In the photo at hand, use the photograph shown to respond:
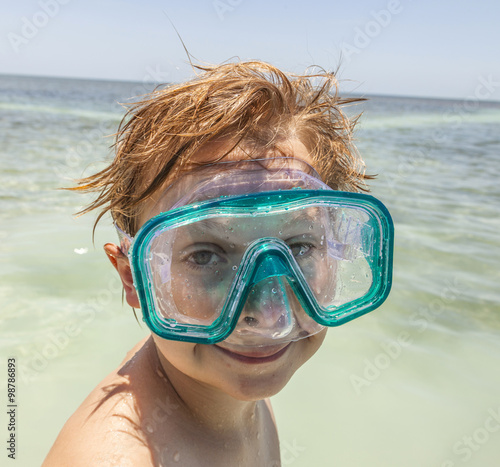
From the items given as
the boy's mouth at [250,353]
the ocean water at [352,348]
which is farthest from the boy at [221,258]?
the ocean water at [352,348]

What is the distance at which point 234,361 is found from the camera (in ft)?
4.90

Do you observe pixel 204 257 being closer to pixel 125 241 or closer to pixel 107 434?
pixel 125 241

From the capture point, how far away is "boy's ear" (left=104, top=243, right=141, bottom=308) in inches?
68.0

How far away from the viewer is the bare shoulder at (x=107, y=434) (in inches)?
58.9

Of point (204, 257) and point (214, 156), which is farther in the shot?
point (214, 156)

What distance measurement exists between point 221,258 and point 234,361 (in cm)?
30

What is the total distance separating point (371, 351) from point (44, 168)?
5.84m

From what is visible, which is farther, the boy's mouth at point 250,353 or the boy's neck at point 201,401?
the boy's neck at point 201,401

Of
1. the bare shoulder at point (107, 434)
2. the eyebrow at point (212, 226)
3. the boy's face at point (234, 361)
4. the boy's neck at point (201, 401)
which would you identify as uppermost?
the eyebrow at point (212, 226)

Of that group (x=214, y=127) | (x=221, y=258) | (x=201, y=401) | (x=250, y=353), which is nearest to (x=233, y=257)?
(x=221, y=258)

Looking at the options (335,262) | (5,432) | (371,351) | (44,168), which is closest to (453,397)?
(371,351)

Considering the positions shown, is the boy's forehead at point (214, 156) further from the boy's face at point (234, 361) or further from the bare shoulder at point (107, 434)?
the bare shoulder at point (107, 434)

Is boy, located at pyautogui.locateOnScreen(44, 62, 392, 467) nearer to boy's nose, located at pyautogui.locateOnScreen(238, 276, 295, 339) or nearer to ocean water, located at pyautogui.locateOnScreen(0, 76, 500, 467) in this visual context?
boy's nose, located at pyautogui.locateOnScreen(238, 276, 295, 339)

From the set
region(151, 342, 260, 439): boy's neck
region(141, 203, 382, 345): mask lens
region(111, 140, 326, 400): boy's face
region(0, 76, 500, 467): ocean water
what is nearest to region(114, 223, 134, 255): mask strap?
region(111, 140, 326, 400): boy's face
